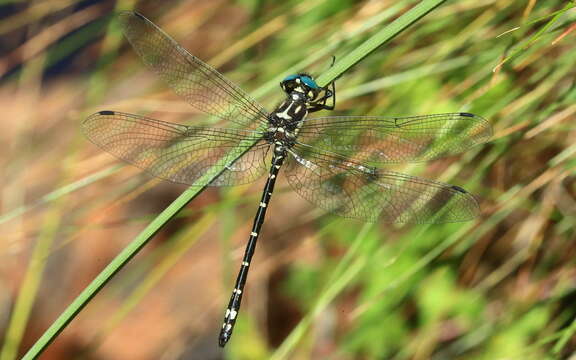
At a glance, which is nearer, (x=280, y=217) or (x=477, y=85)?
(x=477, y=85)

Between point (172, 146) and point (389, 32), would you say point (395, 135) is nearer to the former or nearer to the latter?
point (389, 32)

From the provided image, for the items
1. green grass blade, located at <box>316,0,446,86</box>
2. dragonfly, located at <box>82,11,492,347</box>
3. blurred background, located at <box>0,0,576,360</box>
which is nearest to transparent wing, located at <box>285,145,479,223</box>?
dragonfly, located at <box>82,11,492,347</box>

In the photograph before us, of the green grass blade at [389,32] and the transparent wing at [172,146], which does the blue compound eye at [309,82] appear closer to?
the transparent wing at [172,146]

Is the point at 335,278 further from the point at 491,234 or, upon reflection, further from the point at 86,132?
the point at 86,132

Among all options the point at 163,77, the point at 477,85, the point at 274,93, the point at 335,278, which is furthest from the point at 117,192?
the point at 477,85

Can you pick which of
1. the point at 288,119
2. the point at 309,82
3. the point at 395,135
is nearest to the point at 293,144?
the point at 288,119

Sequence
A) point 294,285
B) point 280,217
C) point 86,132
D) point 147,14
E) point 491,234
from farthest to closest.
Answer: point 147,14, point 280,217, point 294,285, point 491,234, point 86,132

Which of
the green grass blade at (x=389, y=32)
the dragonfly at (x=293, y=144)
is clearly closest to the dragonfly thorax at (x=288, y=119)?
the dragonfly at (x=293, y=144)

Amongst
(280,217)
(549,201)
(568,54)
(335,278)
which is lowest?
(335,278)

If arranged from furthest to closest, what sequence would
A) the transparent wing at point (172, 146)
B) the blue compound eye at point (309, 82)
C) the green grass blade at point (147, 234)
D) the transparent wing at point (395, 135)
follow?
the blue compound eye at point (309, 82) < the transparent wing at point (172, 146) < the transparent wing at point (395, 135) < the green grass blade at point (147, 234)
